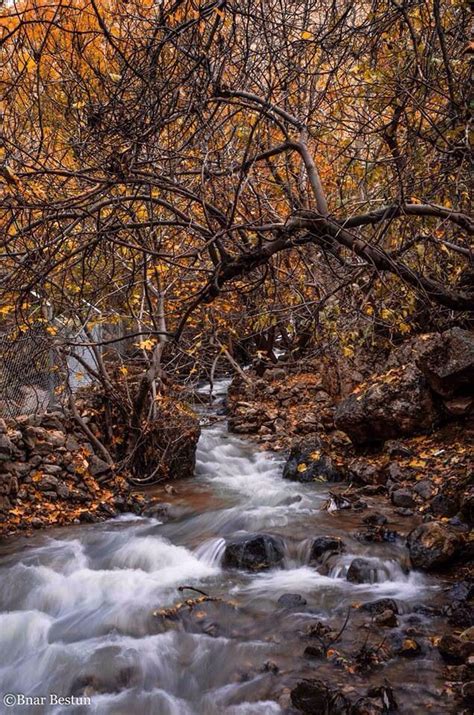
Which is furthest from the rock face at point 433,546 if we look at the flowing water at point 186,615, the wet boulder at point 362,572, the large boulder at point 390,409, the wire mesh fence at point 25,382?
the wire mesh fence at point 25,382

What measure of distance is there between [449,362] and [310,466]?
2580 mm

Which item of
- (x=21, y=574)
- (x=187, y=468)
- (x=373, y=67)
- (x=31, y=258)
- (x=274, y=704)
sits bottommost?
(x=274, y=704)

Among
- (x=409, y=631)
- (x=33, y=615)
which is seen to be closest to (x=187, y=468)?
(x=33, y=615)

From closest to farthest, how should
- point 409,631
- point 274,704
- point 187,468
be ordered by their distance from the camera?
point 274,704 < point 409,631 < point 187,468

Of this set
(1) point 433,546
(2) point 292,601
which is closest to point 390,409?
(1) point 433,546

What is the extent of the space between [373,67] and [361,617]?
4929 mm

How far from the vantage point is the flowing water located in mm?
4410

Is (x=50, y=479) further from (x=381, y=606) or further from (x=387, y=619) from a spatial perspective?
(x=387, y=619)

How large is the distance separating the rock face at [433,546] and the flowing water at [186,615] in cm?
15

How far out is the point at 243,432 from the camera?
12.0 m

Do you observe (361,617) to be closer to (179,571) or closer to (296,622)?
(296,622)

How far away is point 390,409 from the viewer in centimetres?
871

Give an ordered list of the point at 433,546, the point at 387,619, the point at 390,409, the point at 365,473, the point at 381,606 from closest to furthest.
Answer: the point at 387,619
the point at 381,606
the point at 433,546
the point at 365,473
the point at 390,409

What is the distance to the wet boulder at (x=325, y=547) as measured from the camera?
20.7ft
